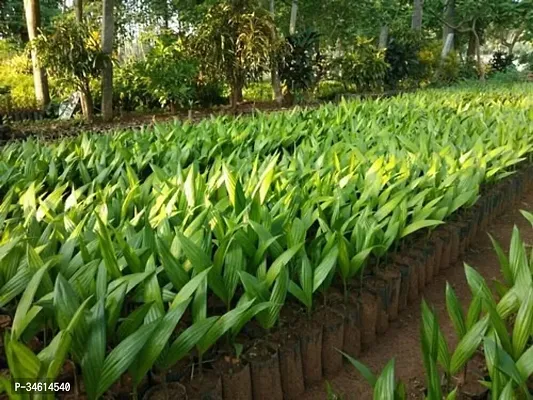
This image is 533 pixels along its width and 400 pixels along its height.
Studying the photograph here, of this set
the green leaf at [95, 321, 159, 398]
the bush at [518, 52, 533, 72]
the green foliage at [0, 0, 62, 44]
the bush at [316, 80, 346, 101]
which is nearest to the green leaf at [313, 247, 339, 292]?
the green leaf at [95, 321, 159, 398]

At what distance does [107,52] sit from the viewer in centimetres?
845

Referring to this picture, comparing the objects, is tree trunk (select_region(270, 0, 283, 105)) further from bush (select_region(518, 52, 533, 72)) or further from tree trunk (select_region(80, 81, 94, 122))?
bush (select_region(518, 52, 533, 72))

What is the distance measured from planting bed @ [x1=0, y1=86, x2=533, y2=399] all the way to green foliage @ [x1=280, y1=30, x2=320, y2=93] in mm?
8985

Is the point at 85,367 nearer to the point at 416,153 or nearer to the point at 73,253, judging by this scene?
the point at 73,253

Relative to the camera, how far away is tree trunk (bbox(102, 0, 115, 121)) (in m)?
8.44

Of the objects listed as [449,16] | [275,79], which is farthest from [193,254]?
[449,16]

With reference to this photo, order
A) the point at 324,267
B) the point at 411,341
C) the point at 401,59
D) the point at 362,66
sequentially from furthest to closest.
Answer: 1. the point at 401,59
2. the point at 362,66
3. the point at 411,341
4. the point at 324,267

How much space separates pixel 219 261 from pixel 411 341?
3.29 ft

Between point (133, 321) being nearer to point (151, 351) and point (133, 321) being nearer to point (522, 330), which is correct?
point (151, 351)

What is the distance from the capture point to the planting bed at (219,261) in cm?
133

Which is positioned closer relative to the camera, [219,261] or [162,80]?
[219,261]

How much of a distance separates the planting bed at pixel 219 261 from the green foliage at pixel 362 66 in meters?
10.3

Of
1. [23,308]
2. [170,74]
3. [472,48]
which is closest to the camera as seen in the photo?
[23,308]

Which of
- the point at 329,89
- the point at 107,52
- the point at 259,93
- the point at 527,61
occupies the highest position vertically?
the point at 527,61
